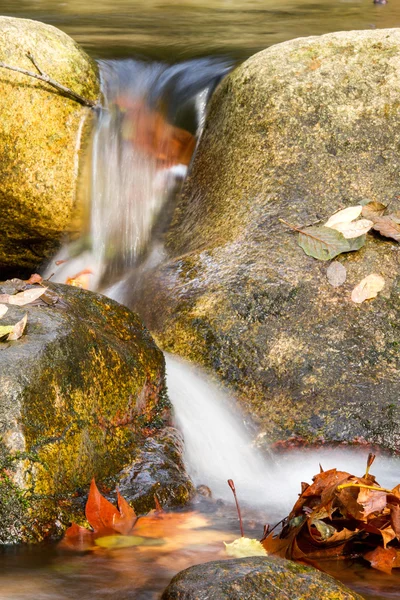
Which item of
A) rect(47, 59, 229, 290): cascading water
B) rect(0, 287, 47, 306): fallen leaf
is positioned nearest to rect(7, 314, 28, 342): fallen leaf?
rect(0, 287, 47, 306): fallen leaf

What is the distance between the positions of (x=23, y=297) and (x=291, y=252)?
5.44 ft

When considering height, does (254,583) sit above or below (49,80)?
below

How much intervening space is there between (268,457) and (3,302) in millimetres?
1486

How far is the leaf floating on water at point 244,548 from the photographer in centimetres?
300

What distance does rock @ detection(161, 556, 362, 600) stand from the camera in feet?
7.93

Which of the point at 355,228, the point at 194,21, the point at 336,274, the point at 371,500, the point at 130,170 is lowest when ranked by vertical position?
the point at 371,500

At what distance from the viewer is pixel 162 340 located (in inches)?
182

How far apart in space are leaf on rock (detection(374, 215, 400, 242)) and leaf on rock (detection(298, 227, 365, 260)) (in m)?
0.13

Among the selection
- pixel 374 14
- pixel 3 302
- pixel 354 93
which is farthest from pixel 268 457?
pixel 374 14

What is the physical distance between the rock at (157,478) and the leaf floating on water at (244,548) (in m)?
0.42

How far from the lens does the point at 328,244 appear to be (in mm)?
4637

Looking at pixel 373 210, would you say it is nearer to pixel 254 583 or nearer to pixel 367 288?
pixel 367 288

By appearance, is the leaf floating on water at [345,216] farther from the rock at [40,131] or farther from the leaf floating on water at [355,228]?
the rock at [40,131]

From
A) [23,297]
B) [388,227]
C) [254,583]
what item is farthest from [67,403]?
[388,227]
